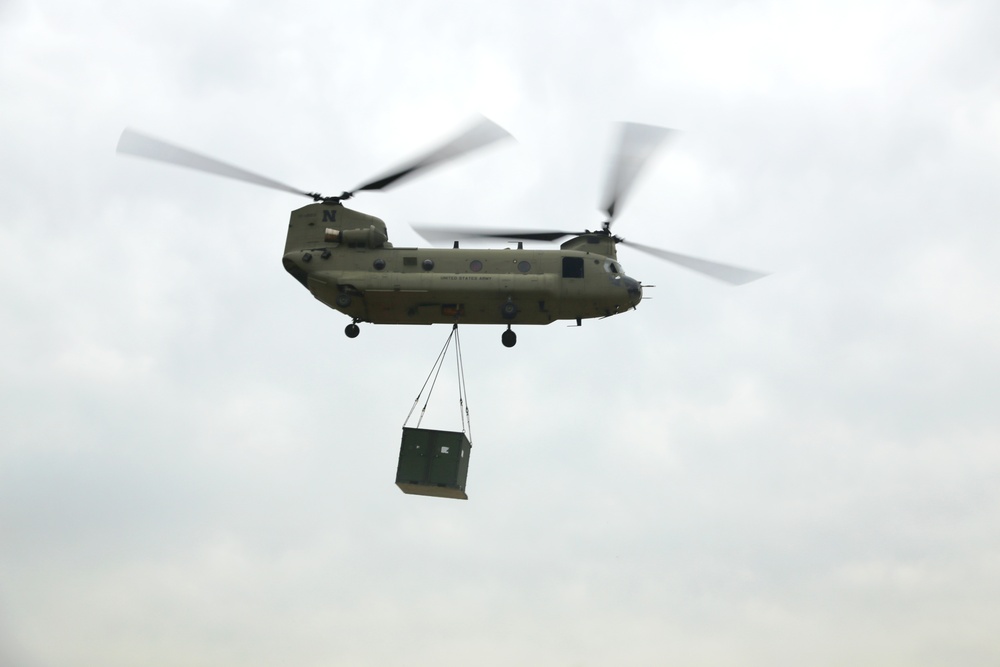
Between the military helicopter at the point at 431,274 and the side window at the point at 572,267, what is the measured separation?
0.02 meters

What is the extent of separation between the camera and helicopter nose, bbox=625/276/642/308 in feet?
94.5

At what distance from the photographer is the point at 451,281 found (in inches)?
1110

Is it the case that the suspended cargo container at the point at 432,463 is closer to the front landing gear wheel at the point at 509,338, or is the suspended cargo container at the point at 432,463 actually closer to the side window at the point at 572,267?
the front landing gear wheel at the point at 509,338

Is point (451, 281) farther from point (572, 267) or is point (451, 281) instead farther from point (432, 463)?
point (432, 463)

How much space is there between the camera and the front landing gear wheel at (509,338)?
95.6 feet

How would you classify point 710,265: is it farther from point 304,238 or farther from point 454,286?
point 304,238

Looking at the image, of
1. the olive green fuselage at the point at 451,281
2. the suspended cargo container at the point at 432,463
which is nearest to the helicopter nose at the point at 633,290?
the olive green fuselage at the point at 451,281

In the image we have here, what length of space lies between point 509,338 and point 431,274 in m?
2.38

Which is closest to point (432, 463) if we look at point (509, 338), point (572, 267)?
point (509, 338)

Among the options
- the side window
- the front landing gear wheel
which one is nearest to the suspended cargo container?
the front landing gear wheel

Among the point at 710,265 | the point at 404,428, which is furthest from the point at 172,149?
the point at 710,265

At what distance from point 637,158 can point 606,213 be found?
1460mm

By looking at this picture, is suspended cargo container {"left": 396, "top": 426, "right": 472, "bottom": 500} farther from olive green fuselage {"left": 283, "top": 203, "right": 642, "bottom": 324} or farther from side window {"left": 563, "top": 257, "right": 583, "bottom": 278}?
side window {"left": 563, "top": 257, "right": 583, "bottom": 278}

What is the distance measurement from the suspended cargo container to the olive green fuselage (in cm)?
260
